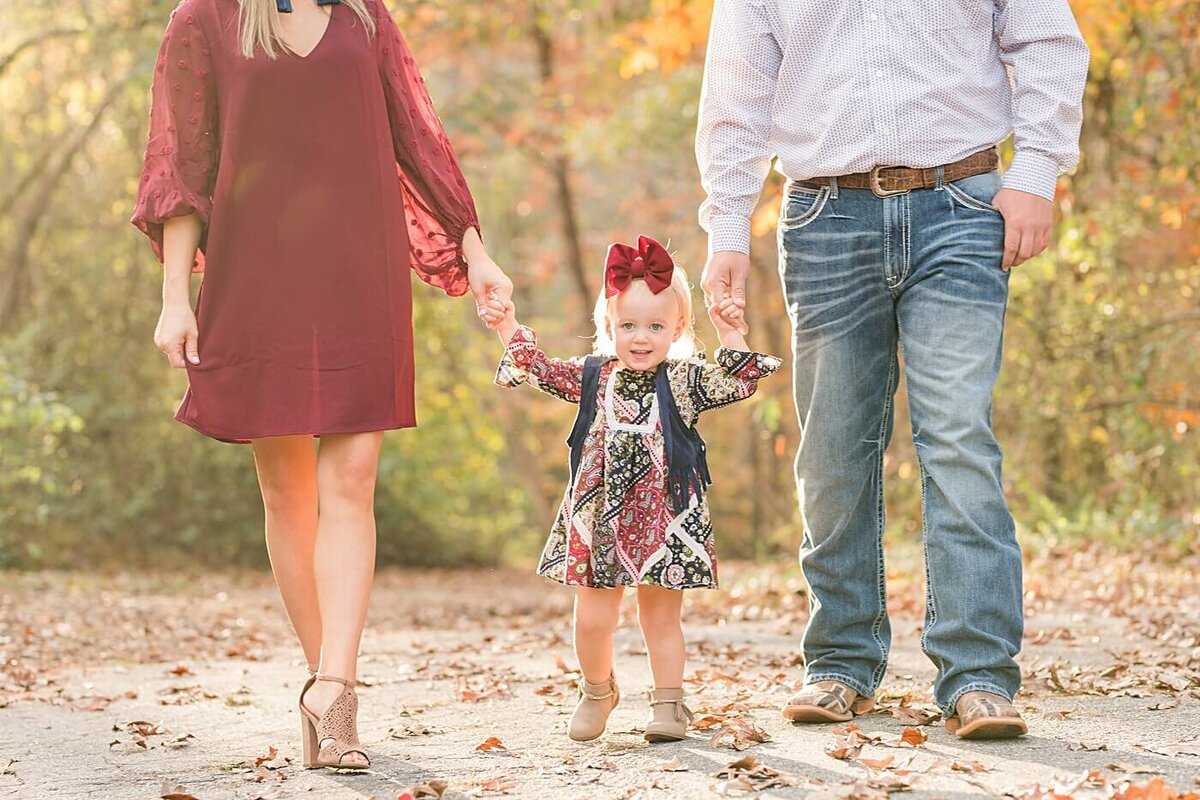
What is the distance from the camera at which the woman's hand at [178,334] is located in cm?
348

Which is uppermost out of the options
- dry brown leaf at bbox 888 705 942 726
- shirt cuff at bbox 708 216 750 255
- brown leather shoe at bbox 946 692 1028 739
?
shirt cuff at bbox 708 216 750 255

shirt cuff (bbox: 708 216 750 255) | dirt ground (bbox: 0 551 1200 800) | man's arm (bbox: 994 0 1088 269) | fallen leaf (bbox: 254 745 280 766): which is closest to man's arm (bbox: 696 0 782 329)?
shirt cuff (bbox: 708 216 750 255)

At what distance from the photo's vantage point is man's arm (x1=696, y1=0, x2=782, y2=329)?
3.69 m

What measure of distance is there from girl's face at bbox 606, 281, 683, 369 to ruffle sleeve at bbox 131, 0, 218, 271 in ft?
3.48

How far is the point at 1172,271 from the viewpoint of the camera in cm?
877

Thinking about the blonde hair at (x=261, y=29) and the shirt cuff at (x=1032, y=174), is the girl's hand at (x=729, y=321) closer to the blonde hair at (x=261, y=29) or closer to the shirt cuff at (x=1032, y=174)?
the shirt cuff at (x=1032, y=174)

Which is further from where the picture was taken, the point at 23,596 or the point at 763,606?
the point at 23,596

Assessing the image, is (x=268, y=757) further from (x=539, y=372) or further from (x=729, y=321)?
(x=729, y=321)

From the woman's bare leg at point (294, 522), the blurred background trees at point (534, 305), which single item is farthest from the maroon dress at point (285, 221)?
the blurred background trees at point (534, 305)

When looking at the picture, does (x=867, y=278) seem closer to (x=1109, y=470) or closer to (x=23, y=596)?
(x=1109, y=470)

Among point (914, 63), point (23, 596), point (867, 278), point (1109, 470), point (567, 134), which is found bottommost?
point (23, 596)

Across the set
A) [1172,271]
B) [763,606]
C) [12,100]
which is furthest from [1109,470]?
[12,100]

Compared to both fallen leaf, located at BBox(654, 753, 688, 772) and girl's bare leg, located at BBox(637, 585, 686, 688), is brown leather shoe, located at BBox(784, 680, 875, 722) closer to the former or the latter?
girl's bare leg, located at BBox(637, 585, 686, 688)

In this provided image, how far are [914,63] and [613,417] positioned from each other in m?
1.15
